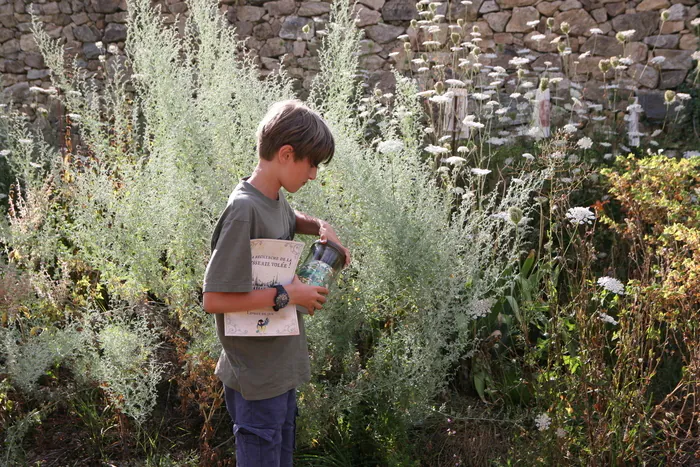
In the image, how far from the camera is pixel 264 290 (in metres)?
2.17

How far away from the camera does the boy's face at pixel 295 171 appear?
221 cm

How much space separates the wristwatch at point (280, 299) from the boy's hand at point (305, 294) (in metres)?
0.02

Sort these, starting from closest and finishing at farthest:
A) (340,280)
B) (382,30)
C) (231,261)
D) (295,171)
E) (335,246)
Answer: (231,261)
(295,171)
(335,246)
(340,280)
(382,30)

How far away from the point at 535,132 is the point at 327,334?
2808 mm

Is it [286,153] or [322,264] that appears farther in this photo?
[322,264]

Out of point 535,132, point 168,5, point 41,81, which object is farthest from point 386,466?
point 41,81

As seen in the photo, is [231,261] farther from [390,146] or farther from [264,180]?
[390,146]

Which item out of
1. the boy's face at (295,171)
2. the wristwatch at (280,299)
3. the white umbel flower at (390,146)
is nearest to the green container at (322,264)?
the wristwatch at (280,299)

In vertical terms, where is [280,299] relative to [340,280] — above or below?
above

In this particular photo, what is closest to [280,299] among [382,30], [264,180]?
[264,180]

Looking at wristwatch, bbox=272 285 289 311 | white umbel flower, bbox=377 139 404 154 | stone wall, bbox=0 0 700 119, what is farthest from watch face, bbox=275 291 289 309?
stone wall, bbox=0 0 700 119

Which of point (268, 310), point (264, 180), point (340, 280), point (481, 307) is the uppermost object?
point (264, 180)

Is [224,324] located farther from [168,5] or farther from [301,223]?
[168,5]

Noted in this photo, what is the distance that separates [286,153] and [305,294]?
0.42m
